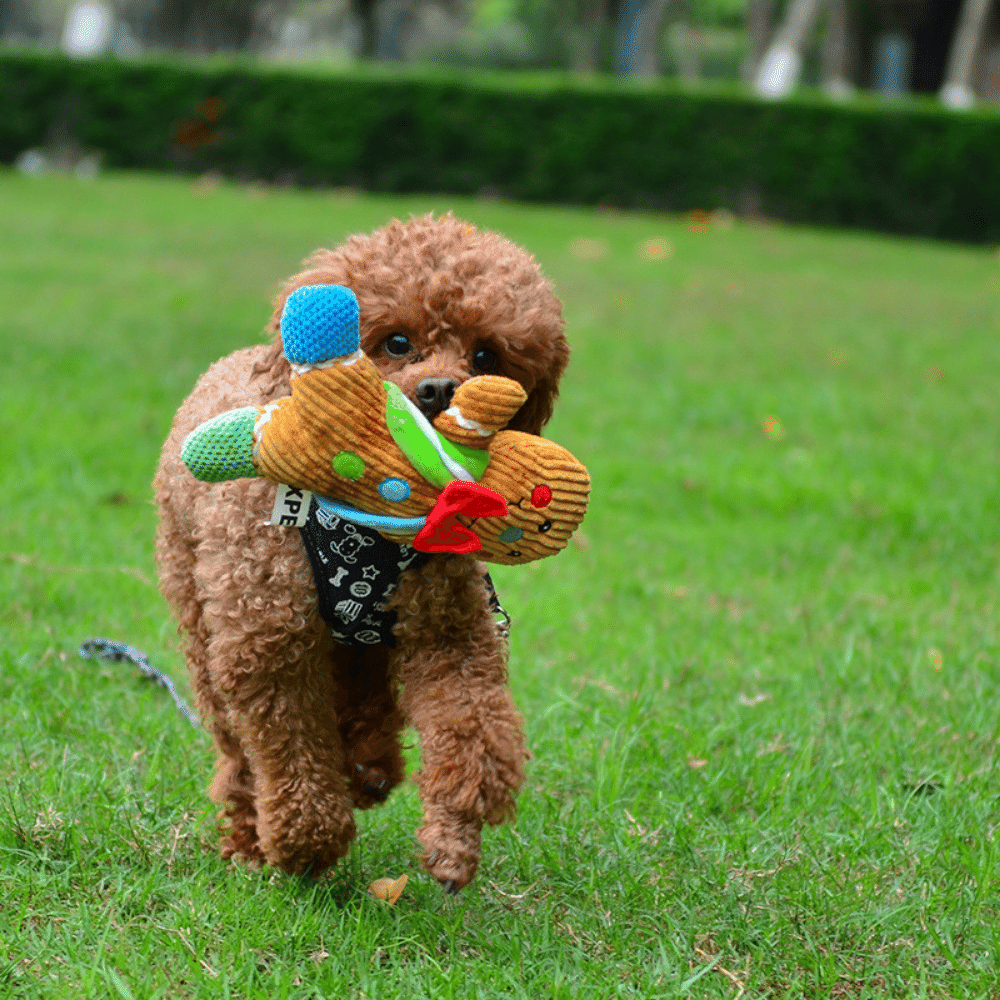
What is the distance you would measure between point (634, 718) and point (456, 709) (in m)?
1.37

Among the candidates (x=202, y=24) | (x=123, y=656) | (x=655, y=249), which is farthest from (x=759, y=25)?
(x=123, y=656)

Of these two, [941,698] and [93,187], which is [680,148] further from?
[941,698]

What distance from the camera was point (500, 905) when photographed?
304cm

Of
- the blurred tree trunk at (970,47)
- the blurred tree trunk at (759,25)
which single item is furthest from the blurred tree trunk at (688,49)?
the blurred tree trunk at (970,47)

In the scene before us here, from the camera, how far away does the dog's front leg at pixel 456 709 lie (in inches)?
103

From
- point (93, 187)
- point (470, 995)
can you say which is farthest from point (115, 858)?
point (93, 187)

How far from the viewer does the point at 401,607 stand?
2.73 metres

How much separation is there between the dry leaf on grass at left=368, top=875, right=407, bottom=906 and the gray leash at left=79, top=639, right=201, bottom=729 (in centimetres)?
123

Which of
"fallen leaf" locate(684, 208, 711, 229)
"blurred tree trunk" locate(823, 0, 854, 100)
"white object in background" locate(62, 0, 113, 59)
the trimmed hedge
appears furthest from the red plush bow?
"white object in background" locate(62, 0, 113, 59)

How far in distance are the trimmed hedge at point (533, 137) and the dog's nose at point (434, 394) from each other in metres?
18.0

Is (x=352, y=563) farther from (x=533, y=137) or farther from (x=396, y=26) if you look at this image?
(x=396, y=26)

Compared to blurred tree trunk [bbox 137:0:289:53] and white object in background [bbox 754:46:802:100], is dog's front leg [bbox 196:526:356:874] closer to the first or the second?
white object in background [bbox 754:46:802:100]

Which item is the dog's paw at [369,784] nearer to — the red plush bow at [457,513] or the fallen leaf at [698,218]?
the red plush bow at [457,513]

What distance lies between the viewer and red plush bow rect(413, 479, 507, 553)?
8.18 feet
